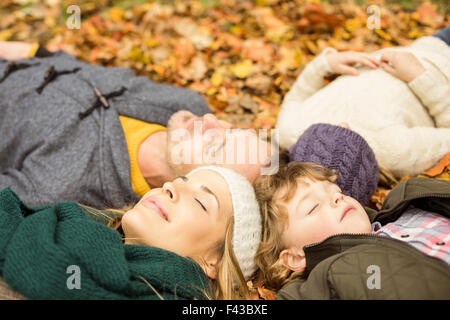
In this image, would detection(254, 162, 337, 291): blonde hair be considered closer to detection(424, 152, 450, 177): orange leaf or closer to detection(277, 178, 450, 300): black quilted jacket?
detection(277, 178, 450, 300): black quilted jacket

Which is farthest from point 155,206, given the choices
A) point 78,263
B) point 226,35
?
point 226,35

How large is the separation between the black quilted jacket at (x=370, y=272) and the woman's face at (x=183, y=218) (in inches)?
18.7

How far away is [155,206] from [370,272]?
3.47 ft

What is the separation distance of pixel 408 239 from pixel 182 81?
2.60m

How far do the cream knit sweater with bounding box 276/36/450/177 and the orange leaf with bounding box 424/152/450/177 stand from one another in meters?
0.04

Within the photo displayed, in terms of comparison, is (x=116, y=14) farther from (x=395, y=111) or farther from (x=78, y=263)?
(x=78, y=263)

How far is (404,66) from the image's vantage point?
2.73 metres

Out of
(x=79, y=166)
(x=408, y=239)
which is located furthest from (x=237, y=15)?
(x=408, y=239)

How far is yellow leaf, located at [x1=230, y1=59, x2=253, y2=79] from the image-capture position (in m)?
3.63

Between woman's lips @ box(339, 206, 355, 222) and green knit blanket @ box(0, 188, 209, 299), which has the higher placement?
green knit blanket @ box(0, 188, 209, 299)
